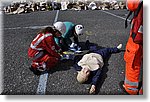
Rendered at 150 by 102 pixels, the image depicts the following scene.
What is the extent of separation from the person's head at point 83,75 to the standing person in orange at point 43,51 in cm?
29

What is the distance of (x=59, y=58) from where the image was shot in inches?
72.7

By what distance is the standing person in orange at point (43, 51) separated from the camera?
1690mm

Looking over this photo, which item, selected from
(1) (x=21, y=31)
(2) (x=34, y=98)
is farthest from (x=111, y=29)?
(2) (x=34, y=98)

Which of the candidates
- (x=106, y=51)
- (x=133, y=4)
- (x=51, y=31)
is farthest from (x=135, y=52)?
(x=51, y=31)

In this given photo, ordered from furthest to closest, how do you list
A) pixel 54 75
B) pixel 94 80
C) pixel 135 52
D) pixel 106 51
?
1. pixel 106 51
2. pixel 54 75
3. pixel 94 80
4. pixel 135 52

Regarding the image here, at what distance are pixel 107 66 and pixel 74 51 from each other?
38 cm

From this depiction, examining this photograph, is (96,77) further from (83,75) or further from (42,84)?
(42,84)

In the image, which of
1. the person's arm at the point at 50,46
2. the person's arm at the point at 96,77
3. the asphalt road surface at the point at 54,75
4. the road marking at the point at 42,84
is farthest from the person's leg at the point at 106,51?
the road marking at the point at 42,84

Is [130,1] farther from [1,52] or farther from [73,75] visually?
[1,52]

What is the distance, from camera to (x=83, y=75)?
157 centimetres

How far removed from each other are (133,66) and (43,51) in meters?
0.69

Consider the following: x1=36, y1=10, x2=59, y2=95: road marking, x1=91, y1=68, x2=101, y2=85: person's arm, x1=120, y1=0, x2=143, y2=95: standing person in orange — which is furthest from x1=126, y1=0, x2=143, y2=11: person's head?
x1=36, y1=10, x2=59, y2=95: road marking

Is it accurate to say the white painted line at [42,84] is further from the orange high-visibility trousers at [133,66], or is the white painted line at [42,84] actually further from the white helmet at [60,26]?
the orange high-visibility trousers at [133,66]

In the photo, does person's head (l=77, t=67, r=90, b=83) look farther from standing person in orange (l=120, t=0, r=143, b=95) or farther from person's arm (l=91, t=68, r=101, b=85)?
standing person in orange (l=120, t=0, r=143, b=95)
